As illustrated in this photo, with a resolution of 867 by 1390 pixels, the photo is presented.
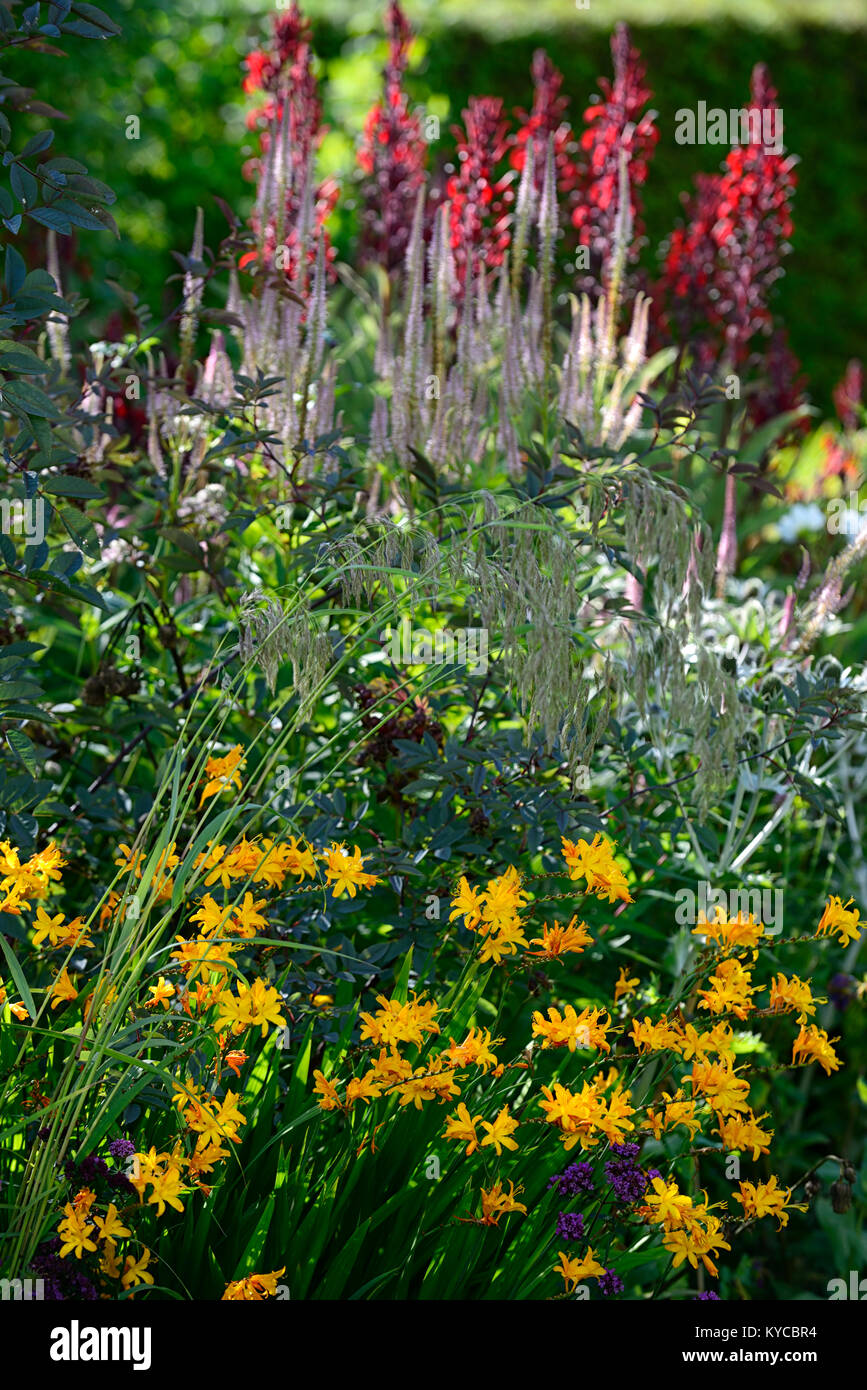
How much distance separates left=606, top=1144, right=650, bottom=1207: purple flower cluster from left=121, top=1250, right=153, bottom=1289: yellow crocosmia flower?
23.4 inches

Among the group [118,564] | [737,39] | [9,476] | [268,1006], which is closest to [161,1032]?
[268,1006]

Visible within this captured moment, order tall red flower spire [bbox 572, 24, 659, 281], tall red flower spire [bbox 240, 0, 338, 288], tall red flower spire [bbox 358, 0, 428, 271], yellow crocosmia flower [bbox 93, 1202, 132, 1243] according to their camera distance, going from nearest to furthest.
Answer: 1. yellow crocosmia flower [bbox 93, 1202, 132, 1243]
2. tall red flower spire [bbox 240, 0, 338, 288]
3. tall red flower spire [bbox 572, 24, 659, 281]
4. tall red flower spire [bbox 358, 0, 428, 271]

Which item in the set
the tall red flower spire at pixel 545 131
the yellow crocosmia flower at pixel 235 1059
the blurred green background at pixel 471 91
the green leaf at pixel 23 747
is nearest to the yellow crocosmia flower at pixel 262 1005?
the yellow crocosmia flower at pixel 235 1059

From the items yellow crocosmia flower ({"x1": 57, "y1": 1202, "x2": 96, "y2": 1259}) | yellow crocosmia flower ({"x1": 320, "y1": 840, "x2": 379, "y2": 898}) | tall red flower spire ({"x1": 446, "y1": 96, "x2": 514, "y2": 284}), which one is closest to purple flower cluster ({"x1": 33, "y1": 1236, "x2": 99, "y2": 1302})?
yellow crocosmia flower ({"x1": 57, "y1": 1202, "x2": 96, "y2": 1259})

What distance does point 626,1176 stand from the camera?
65.1 inches

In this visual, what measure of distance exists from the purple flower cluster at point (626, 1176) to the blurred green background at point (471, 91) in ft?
18.8

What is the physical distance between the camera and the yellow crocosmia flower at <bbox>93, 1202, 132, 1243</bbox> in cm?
147

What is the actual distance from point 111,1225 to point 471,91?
7.84 m

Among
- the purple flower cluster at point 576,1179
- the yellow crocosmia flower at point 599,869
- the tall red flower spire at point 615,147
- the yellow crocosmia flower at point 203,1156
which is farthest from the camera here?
the tall red flower spire at point 615,147

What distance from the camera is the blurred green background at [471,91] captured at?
272 inches

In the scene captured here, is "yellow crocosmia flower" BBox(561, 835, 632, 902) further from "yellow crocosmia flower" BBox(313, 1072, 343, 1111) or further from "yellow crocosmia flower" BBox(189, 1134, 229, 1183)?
"yellow crocosmia flower" BBox(189, 1134, 229, 1183)

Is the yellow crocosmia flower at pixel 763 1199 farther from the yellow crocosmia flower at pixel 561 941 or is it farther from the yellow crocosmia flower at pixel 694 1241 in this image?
the yellow crocosmia flower at pixel 561 941

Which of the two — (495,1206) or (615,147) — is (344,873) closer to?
(495,1206)
